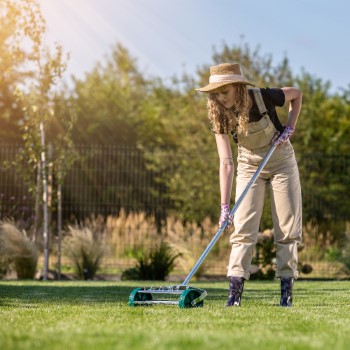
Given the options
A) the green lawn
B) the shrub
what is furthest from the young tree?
the green lawn

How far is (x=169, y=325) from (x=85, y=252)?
31.9ft

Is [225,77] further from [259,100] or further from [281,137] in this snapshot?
[281,137]

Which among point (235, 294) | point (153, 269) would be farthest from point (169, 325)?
point (153, 269)

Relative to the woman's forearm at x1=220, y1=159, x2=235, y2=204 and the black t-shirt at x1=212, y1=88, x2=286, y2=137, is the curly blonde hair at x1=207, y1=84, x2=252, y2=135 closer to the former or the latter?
the black t-shirt at x1=212, y1=88, x2=286, y2=137

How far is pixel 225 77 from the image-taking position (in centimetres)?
646

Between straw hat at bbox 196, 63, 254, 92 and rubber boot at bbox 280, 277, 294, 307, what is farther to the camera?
rubber boot at bbox 280, 277, 294, 307

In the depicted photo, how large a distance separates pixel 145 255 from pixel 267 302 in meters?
7.03

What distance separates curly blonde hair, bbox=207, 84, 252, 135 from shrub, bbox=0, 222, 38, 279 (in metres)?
7.58

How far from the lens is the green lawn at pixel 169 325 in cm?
385

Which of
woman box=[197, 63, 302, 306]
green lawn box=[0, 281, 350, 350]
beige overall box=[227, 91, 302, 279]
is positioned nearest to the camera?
green lawn box=[0, 281, 350, 350]

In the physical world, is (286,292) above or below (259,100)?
below

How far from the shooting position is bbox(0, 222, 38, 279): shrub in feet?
44.4

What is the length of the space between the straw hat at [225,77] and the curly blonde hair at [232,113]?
0.07m

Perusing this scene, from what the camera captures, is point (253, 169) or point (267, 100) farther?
point (253, 169)
